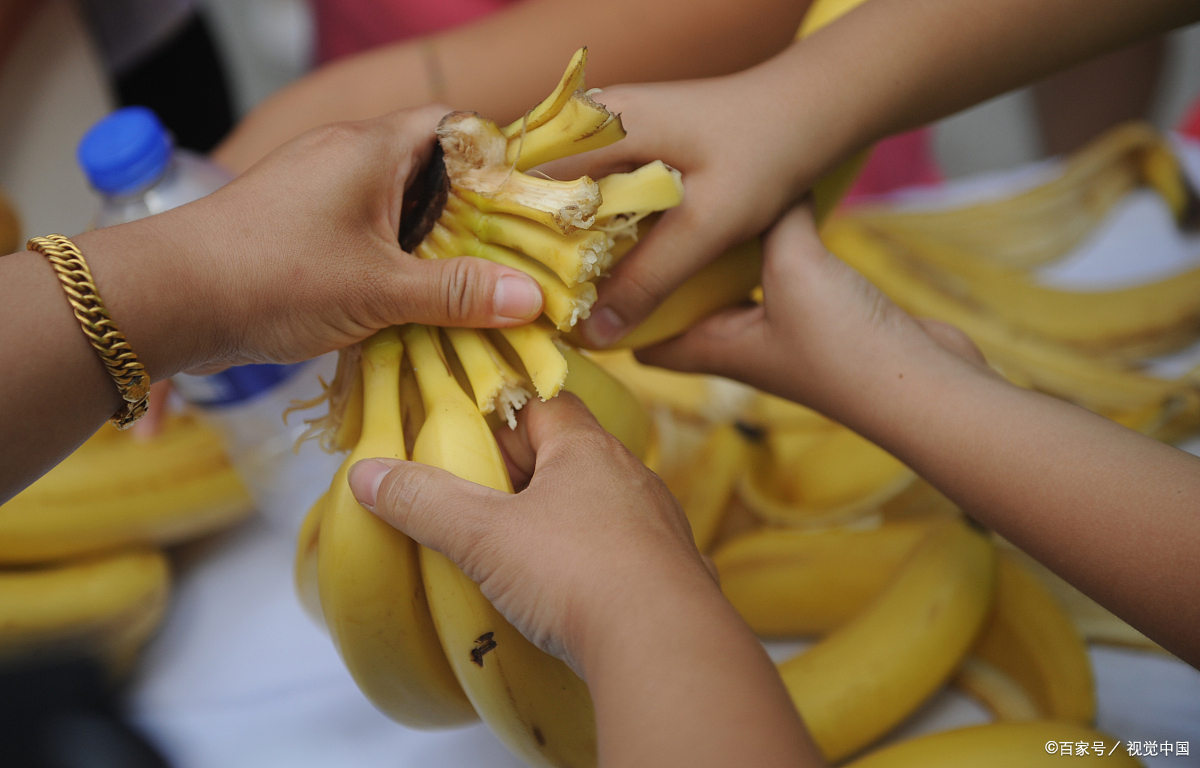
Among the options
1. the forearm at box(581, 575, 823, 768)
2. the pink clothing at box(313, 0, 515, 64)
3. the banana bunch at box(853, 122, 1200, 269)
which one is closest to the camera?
the forearm at box(581, 575, 823, 768)

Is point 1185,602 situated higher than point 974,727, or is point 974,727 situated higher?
point 1185,602

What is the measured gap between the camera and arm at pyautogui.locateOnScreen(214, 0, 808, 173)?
0.81 meters

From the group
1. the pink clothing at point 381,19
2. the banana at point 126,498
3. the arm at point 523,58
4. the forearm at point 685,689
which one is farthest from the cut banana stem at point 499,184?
the pink clothing at point 381,19

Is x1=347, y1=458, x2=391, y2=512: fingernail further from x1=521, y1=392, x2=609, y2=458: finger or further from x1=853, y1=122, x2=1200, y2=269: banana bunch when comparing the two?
x1=853, y1=122, x2=1200, y2=269: banana bunch

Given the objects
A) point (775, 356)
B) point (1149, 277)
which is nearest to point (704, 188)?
point (775, 356)

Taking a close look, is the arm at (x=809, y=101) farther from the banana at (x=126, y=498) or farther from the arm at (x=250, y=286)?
the banana at (x=126, y=498)

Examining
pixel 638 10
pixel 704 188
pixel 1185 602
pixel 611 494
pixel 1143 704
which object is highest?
pixel 638 10

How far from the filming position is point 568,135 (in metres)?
0.47

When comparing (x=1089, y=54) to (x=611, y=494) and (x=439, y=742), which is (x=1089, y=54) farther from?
(x=439, y=742)

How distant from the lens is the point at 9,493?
430mm

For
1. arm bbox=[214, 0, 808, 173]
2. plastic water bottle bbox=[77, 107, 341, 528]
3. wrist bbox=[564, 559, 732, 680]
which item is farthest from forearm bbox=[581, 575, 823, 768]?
arm bbox=[214, 0, 808, 173]

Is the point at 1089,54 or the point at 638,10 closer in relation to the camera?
the point at 1089,54

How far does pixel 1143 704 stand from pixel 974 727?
0.60ft

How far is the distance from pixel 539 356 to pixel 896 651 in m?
0.36
